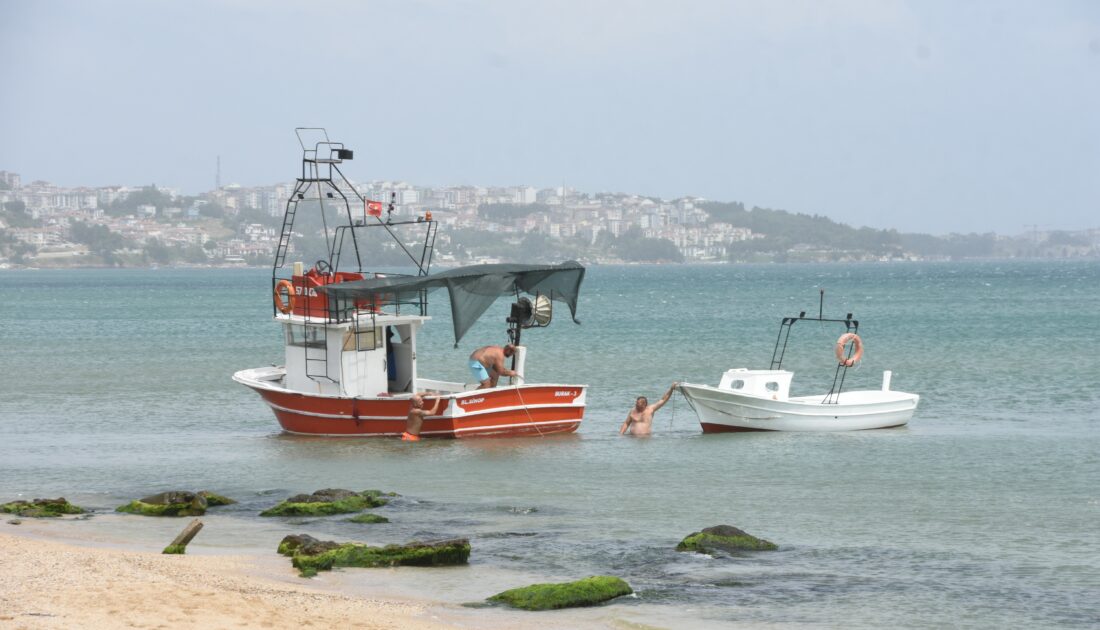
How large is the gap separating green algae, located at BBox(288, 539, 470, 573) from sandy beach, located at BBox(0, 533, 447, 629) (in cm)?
80

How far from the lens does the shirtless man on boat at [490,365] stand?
24016 mm

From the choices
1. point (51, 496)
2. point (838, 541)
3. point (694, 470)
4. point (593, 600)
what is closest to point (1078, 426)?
point (694, 470)

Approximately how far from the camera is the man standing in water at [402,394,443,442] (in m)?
23.3

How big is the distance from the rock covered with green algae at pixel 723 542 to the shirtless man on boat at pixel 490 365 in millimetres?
9188

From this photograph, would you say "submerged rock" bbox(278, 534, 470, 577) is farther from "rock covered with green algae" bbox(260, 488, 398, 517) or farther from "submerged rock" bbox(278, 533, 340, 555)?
"rock covered with green algae" bbox(260, 488, 398, 517)

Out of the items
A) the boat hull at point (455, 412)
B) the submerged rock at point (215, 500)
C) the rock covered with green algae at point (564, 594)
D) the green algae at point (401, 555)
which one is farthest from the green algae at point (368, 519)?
the boat hull at point (455, 412)

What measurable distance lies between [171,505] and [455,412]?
23.1 ft

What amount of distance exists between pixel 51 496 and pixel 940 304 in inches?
2965

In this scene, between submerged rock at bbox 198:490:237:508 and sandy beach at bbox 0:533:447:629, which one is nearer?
sandy beach at bbox 0:533:447:629

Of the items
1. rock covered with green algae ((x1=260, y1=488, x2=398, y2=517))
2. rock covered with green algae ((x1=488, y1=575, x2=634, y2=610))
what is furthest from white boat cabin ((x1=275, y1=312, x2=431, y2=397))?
rock covered with green algae ((x1=488, y1=575, x2=634, y2=610))

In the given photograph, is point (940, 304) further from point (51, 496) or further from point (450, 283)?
point (51, 496)

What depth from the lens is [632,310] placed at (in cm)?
8388

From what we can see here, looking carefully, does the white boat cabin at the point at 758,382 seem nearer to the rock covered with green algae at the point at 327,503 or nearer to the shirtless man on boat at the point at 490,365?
the shirtless man on boat at the point at 490,365

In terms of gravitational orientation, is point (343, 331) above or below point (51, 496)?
above
